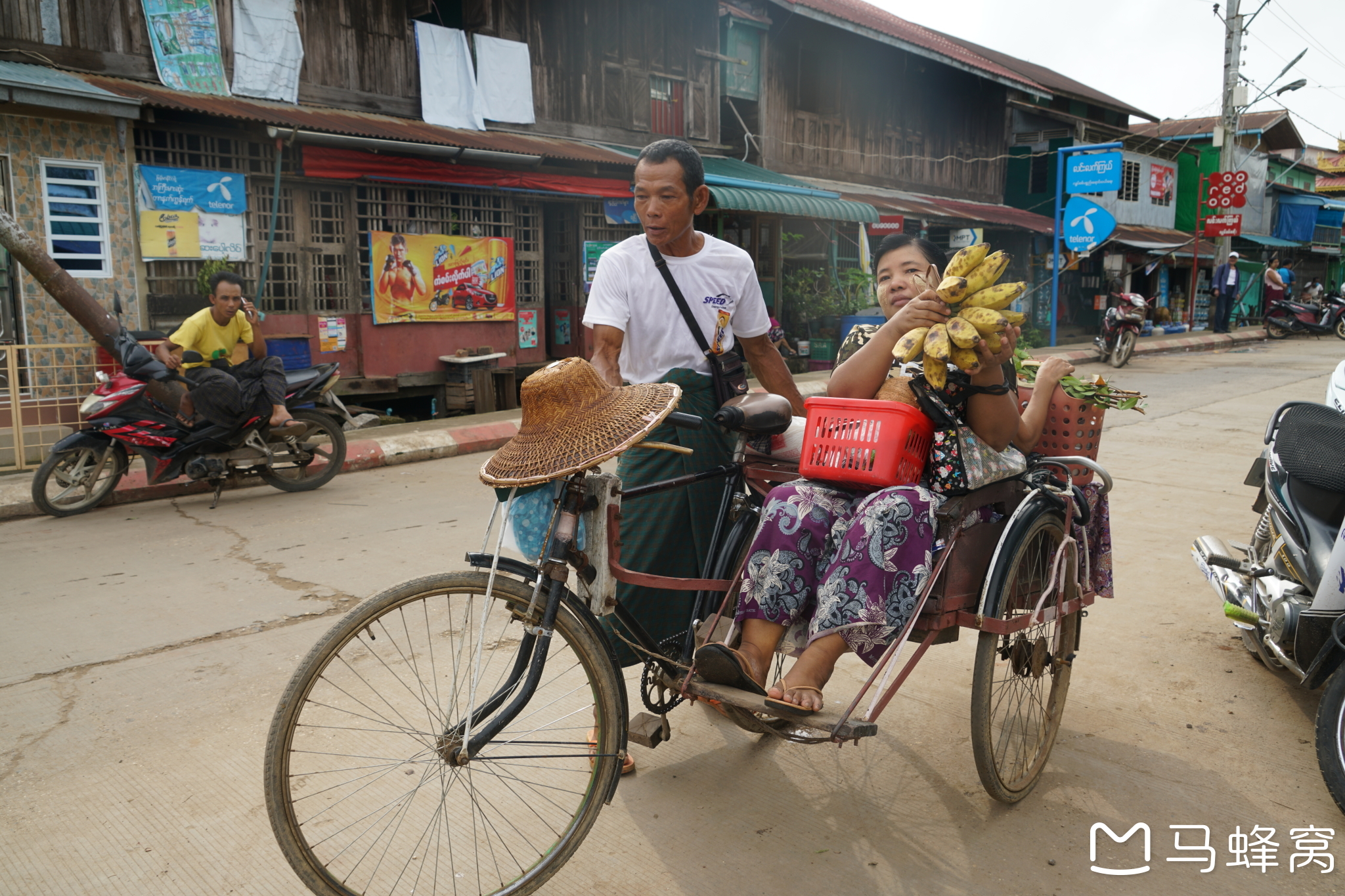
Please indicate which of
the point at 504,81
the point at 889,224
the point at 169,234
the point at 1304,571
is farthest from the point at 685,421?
the point at 889,224

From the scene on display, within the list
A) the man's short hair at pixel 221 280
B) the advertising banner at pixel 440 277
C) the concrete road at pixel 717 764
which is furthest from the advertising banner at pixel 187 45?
the concrete road at pixel 717 764

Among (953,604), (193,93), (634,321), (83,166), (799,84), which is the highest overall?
(799,84)

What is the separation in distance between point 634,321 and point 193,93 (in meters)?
8.12

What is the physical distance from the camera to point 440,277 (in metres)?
11.1

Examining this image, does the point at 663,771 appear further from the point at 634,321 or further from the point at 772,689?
the point at 634,321

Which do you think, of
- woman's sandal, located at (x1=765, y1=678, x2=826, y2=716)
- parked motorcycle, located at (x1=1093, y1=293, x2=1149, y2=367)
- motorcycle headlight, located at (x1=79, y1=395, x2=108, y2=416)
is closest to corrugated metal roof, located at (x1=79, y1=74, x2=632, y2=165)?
motorcycle headlight, located at (x1=79, y1=395, x2=108, y2=416)

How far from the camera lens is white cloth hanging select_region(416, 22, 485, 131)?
1089cm

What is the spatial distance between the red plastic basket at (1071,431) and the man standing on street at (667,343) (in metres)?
0.93

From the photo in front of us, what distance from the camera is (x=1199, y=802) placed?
2639 mm

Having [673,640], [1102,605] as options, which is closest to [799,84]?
[1102,605]

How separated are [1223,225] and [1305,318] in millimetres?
3559

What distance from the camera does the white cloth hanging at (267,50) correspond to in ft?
30.9

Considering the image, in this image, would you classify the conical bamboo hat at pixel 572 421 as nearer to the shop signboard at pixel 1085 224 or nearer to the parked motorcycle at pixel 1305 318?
the shop signboard at pixel 1085 224

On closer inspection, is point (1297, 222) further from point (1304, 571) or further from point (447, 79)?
point (1304, 571)
